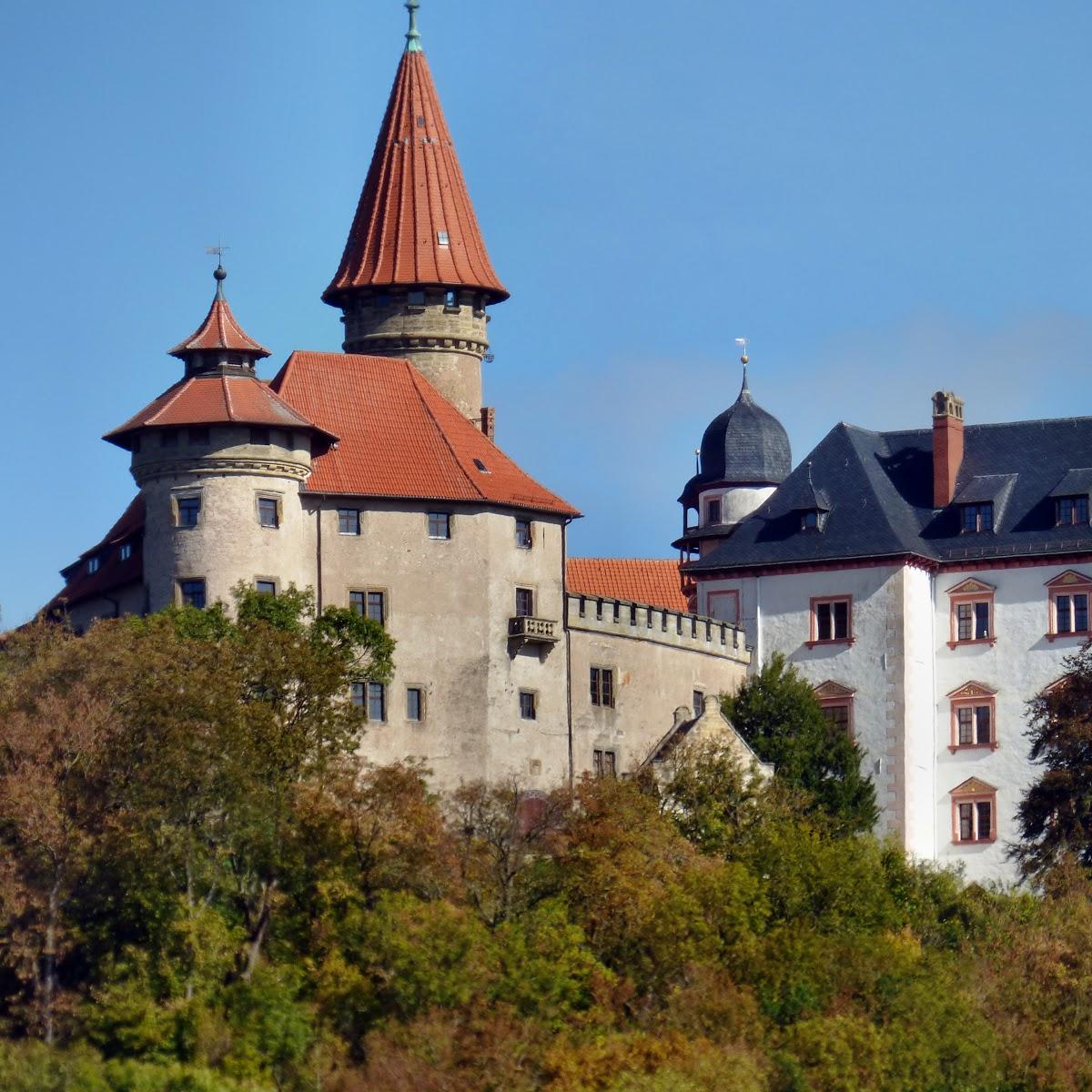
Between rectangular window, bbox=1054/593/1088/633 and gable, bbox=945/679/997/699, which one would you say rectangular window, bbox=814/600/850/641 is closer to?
gable, bbox=945/679/997/699

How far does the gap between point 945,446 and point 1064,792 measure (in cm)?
1678

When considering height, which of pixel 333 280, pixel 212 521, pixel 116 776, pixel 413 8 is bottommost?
pixel 116 776

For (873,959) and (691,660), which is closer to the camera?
(873,959)

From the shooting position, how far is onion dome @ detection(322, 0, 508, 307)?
96.3 metres

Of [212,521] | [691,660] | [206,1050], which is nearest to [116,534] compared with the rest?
[212,521]

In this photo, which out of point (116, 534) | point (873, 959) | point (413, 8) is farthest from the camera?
point (413, 8)

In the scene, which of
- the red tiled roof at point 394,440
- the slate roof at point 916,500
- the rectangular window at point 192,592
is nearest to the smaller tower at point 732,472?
the slate roof at point 916,500

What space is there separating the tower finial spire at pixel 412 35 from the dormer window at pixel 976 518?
18.5 m

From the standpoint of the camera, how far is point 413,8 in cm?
10131

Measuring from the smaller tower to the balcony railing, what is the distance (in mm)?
25523

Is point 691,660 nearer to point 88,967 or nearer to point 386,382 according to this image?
point 386,382

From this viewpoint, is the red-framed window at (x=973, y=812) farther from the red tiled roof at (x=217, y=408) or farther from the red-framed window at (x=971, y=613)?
the red tiled roof at (x=217, y=408)

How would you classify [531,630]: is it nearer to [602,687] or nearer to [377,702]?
[602,687]

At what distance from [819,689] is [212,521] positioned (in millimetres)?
18687
